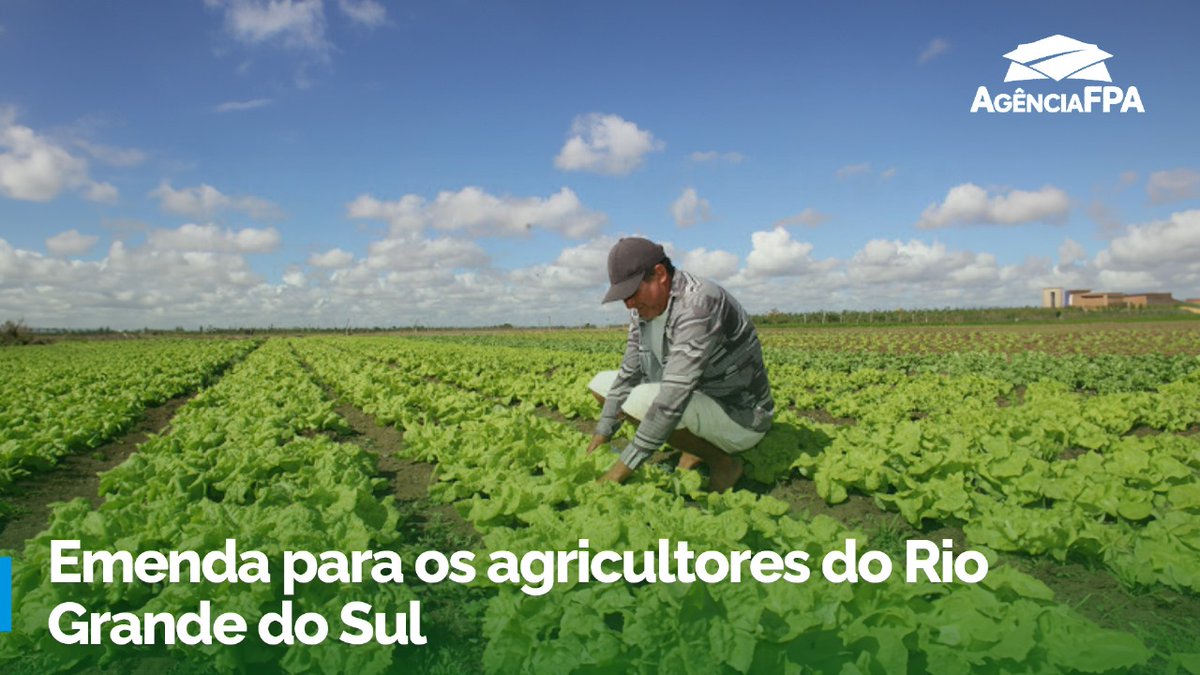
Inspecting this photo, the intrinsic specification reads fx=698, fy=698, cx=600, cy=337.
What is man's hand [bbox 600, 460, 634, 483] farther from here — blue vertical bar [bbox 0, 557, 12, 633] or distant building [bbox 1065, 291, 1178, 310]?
distant building [bbox 1065, 291, 1178, 310]

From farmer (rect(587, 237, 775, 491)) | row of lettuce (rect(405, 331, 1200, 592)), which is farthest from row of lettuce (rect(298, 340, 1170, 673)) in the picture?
row of lettuce (rect(405, 331, 1200, 592))

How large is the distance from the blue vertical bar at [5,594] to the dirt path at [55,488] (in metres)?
1.11

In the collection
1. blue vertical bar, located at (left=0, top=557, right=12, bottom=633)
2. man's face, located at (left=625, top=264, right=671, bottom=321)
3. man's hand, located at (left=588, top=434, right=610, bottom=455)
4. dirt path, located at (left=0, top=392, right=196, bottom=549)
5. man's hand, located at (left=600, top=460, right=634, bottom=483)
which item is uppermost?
man's face, located at (left=625, top=264, right=671, bottom=321)

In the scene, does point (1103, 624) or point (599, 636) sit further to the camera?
point (1103, 624)

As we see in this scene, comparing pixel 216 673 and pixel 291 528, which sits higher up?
pixel 291 528

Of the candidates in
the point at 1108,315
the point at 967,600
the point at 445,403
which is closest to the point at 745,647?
the point at 967,600

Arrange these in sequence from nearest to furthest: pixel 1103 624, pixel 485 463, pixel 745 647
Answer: pixel 745 647
pixel 1103 624
pixel 485 463

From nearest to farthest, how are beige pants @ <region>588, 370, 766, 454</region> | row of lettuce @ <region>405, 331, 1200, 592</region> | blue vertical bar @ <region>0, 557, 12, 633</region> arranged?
blue vertical bar @ <region>0, 557, 12, 633</region> → row of lettuce @ <region>405, 331, 1200, 592</region> → beige pants @ <region>588, 370, 766, 454</region>

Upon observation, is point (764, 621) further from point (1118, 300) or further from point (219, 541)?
point (1118, 300)

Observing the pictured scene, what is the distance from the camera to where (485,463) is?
5.51m

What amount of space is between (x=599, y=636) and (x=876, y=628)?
105cm

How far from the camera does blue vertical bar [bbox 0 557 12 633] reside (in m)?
3.25

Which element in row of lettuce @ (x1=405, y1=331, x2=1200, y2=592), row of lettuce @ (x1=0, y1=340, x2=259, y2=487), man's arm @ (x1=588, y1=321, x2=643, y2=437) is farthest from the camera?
row of lettuce @ (x1=0, y1=340, x2=259, y2=487)

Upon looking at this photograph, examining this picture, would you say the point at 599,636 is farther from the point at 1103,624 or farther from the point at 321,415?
the point at 321,415
